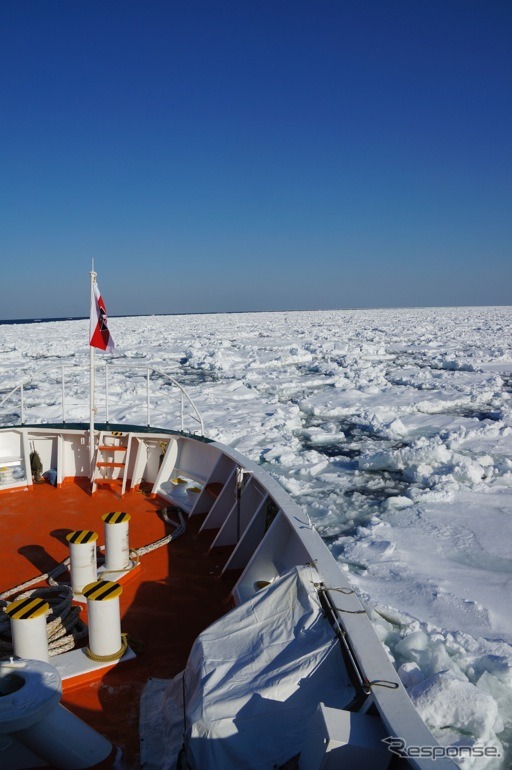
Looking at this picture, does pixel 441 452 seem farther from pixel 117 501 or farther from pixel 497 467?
pixel 117 501

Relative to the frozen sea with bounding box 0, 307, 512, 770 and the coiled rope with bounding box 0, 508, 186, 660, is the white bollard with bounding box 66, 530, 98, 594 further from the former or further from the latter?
the frozen sea with bounding box 0, 307, 512, 770

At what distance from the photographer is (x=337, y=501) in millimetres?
6520

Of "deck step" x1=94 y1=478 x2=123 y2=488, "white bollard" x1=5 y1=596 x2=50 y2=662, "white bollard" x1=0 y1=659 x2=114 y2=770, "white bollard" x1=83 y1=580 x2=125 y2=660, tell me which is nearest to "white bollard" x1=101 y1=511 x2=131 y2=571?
"white bollard" x1=83 y1=580 x2=125 y2=660

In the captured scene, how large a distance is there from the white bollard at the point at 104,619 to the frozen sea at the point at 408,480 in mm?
1771

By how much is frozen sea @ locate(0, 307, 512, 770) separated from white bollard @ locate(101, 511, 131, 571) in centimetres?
191

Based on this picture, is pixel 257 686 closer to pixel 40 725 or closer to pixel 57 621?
pixel 40 725

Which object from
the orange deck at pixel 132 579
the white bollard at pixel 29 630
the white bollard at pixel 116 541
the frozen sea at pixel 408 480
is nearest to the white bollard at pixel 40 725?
the orange deck at pixel 132 579

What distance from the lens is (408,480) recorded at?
7270 millimetres

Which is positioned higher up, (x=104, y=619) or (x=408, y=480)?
(x=104, y=619)

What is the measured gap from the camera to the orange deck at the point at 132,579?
2406 mm

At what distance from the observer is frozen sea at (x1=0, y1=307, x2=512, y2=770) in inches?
133

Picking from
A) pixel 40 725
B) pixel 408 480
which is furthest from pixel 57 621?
pixel 408 480

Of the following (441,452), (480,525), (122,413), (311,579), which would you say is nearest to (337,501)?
(480,525)

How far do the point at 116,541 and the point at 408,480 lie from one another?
16.0 ft
